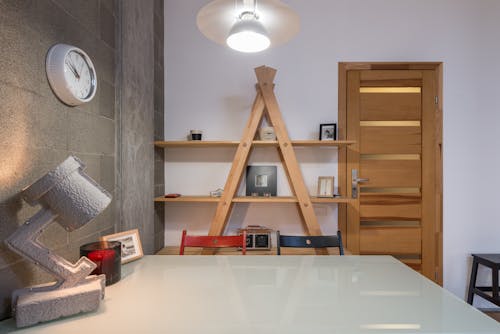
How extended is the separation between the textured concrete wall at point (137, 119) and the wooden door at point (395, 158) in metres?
1.62

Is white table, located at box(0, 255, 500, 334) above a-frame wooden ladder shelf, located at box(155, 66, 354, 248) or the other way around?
the other way around

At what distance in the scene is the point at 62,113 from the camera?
3.71 feet

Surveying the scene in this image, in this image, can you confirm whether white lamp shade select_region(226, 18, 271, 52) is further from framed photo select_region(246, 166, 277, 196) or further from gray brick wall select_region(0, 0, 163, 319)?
framed photo select_region(246, 166, 277, 196)

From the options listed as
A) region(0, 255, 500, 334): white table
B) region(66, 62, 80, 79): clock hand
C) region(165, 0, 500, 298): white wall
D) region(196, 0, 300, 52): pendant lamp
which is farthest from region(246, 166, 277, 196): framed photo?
region(66, 62, 80, 79): clock hand

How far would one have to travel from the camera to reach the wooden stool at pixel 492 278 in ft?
6.72

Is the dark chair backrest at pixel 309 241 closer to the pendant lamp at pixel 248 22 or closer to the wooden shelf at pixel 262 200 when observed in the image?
the wooden shelf at pixel 262 200

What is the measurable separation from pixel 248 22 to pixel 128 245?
1.18 meters

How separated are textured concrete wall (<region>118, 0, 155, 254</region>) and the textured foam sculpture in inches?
28.6

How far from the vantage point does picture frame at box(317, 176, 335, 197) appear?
220 centimetres

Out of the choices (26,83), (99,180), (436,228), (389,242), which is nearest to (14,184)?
(26,83)

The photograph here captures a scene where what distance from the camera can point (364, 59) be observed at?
233cm

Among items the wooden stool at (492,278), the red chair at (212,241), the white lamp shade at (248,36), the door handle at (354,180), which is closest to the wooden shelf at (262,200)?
the red chair at (212,241)

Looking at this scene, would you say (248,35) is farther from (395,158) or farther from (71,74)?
(395,158)

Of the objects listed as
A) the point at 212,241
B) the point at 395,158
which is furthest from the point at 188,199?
the point at 395,158
